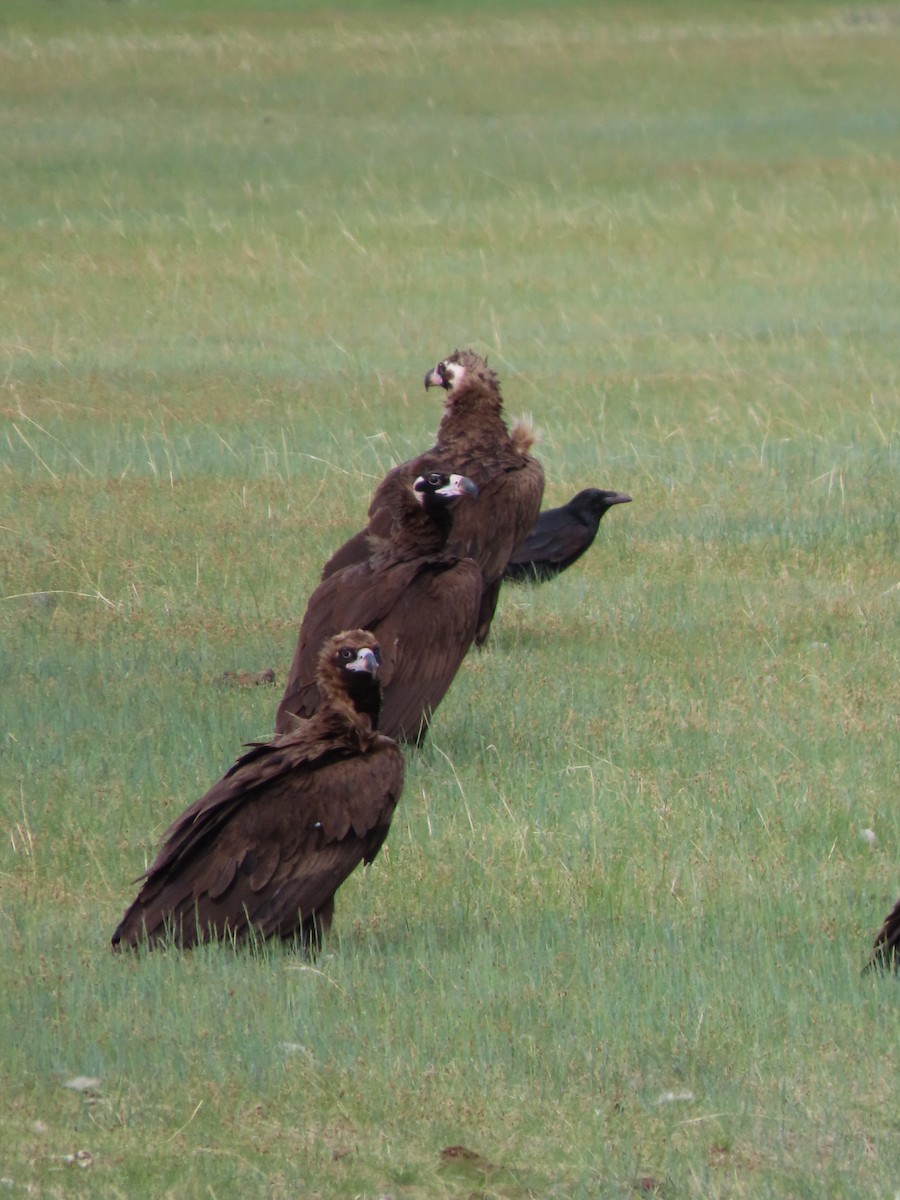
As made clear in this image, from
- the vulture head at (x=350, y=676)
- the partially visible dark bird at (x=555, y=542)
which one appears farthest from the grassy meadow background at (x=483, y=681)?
the vulture head at (x=350, y=676)

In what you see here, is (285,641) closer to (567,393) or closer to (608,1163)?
(608,1163)

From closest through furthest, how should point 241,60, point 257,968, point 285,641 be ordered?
point 257,968, point 285,641, point 241,60

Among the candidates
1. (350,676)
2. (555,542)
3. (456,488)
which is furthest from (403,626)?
(555,542)

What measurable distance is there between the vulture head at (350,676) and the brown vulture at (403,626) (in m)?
0.99

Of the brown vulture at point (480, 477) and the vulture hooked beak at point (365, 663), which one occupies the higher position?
the brown vulture at point (480, 477)

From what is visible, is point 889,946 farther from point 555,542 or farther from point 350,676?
point 555,542

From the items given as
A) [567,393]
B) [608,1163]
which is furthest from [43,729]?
[567,393]

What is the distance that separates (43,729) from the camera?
7.81 m

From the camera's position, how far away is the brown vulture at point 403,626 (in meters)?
7.42

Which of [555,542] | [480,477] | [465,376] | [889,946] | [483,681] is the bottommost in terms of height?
[889,946]

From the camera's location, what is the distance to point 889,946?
209 inches

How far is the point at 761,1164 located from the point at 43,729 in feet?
13.5

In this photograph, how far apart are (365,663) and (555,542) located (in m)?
4.60

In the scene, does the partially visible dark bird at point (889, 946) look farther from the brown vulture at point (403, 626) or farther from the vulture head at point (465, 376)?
the vulture head at point (465, 376)
